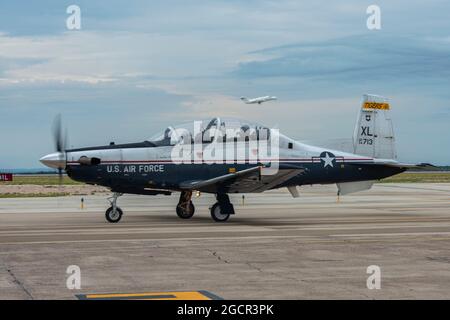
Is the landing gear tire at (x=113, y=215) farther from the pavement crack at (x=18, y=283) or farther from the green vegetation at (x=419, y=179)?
the green vegetation at (x=419, y=179)

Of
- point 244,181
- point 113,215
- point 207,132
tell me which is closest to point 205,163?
point 207,132

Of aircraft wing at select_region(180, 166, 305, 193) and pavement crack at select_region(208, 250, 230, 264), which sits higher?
aircraft wing at select_region(180, 166, 305, 193)

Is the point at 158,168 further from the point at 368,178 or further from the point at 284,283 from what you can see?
the point at 284,283

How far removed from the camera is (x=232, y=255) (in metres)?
14.6

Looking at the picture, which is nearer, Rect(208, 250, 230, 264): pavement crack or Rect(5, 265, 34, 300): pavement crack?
Rect(5, 265, 34, 300): pavement crack

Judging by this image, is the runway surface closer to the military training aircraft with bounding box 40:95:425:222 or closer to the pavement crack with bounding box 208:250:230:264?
the pavement crack with bounding box 208:250:230:264

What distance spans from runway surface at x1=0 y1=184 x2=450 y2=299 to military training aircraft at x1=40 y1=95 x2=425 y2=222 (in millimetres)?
1115

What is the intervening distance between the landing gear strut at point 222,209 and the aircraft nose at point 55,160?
4.92 m

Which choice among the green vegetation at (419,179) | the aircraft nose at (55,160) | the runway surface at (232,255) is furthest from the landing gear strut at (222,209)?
the green vegetation at (419,179)

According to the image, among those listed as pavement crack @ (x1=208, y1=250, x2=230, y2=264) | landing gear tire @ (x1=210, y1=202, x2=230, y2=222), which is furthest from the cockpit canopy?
pavement crack @ (x1=208, y1=250, x2=230, y2=264)

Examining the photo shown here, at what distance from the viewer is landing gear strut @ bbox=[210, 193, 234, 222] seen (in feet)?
76.8

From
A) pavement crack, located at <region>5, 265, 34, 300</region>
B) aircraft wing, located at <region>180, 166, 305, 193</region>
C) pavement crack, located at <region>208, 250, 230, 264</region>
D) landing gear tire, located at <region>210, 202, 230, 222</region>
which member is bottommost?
pavement crack, located at <region>5, 265, 34, 300</region>

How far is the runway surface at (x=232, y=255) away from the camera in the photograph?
1080 centimetres

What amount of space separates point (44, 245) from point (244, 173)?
24.4 ft
